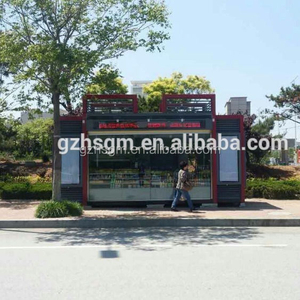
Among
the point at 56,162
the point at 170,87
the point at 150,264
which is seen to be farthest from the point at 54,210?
the point at 170,87

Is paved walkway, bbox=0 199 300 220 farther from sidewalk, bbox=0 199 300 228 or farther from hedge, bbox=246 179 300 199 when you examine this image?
hedge, bbox=246 179 300 199

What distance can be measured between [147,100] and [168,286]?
2273cm

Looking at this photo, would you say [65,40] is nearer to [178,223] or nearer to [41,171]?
[178,223]

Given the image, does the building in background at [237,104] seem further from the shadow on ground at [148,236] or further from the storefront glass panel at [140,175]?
the shadow on ground at [148,236]

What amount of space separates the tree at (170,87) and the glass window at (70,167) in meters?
11.7

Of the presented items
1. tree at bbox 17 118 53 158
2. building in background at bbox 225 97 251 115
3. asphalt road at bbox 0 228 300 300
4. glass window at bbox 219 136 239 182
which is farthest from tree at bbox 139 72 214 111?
asphalt road at bbox 0 228 300 300

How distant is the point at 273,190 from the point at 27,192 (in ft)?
30.8

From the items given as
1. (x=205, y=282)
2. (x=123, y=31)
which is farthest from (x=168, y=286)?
(x=123, y=31)

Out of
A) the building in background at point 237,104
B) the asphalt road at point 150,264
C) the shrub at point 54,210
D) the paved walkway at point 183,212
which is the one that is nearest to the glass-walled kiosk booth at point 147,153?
the paved walkway at point 183,212

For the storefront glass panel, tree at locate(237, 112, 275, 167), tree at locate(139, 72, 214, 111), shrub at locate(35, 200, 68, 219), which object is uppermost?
tree at locate(139, 72, 214, 111)

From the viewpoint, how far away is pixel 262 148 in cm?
2320

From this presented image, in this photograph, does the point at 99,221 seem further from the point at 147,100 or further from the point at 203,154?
the point at 147,100

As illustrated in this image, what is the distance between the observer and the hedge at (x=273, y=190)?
16.1 m

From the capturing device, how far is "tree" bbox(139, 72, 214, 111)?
88.7 ft
